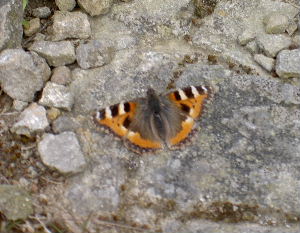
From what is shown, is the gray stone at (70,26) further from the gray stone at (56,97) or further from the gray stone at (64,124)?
the gray stone at (64,124)

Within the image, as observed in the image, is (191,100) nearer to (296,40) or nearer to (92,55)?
(92,55)

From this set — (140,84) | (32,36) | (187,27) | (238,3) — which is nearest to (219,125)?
(140,84)

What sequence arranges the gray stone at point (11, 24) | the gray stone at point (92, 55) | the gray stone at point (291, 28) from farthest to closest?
the gray stone at point (291, 28), the gray stone at point (92, 55), the gray stone at point (11, 24)

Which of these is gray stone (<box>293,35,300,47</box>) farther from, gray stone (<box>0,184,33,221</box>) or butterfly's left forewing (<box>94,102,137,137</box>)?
gray stone (<box>0,184,33,221</box>)

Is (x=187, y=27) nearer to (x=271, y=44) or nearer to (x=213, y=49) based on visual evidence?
(x=213, y=49)

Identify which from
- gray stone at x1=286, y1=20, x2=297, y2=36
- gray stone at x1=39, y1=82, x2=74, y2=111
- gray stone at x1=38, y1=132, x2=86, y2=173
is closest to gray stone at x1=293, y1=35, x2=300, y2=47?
gray stone at x1=286, y1=20, x2=297, y2=36

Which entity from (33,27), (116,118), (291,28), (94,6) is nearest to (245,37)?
(291,28)

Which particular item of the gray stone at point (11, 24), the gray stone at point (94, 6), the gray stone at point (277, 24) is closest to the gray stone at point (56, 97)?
the gray stone at point (11, 24)
